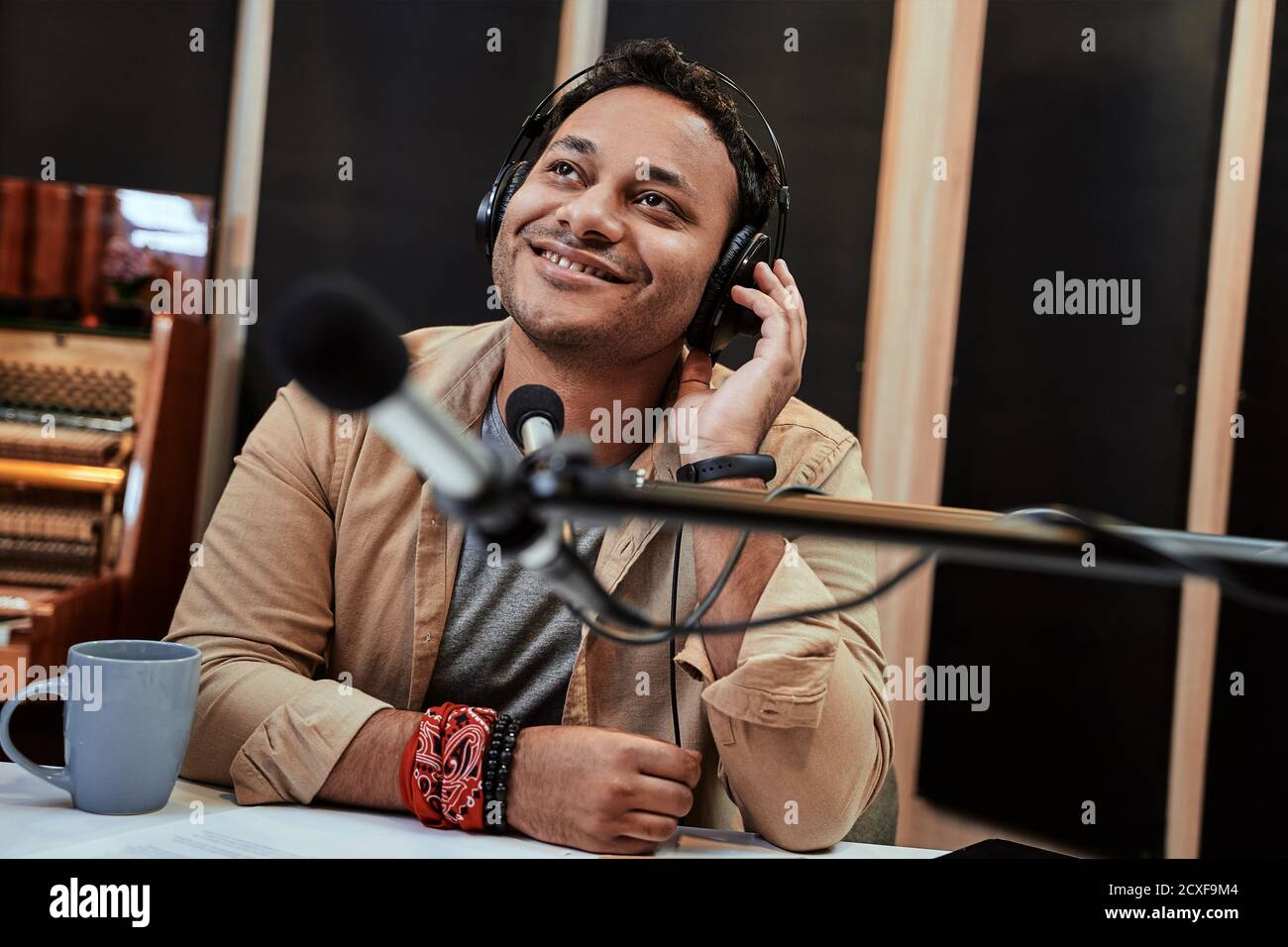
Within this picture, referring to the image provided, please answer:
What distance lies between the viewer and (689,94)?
1.57 meters

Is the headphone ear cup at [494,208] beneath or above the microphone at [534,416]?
above

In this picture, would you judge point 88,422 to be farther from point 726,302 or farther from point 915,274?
point 915,274

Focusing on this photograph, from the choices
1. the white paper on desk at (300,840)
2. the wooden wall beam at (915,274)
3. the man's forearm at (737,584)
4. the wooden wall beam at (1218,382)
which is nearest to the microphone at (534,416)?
the white paper on desk at (300,840)

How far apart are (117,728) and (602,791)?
1.33 feet

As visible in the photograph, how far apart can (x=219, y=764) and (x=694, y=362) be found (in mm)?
759

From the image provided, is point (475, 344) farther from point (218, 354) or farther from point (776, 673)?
point (218, 354)

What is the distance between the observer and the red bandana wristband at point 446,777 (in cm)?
99

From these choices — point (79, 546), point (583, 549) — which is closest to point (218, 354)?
point (79, 546)

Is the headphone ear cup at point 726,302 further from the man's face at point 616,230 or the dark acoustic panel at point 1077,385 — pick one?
the dark acoustic panel at point 1077,385

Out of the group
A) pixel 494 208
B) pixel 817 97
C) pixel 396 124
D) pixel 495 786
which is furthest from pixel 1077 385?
pixel 495 786

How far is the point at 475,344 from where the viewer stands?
1586 millimetres

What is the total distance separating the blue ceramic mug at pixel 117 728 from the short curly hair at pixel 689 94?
0.98 metres

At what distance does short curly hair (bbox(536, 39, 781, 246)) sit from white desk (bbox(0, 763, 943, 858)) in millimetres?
904

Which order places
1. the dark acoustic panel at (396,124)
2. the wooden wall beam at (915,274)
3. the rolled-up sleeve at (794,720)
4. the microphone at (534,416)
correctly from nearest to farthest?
the microphone at (534,416)
the rolled-up sleeve at (794,720)
the wooden wall beam at (915,274)
the dark acoustic panel at (396,124)
